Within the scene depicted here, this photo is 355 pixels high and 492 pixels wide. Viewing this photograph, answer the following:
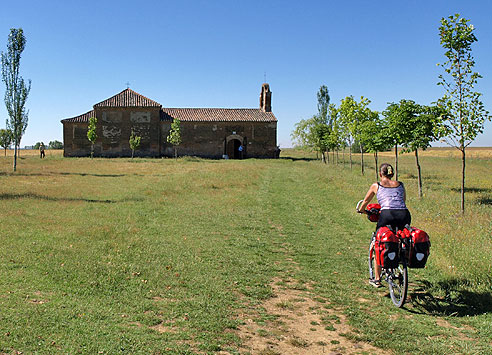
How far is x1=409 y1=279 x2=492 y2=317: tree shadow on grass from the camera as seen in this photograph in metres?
5.60

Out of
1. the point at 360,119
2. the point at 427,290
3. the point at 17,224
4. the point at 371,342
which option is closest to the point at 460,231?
the point at 427,290

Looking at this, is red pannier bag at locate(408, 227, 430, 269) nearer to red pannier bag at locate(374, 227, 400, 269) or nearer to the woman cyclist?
red pannier bag at locate(374, 227, 400, 269)

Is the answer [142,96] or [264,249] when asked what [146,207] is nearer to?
[264,249]

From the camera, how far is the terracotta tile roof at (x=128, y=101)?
5121 cm

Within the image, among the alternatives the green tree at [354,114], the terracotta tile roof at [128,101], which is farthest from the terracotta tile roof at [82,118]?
the green tree at [354,114]

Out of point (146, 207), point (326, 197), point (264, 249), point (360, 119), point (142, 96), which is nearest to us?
point (264, 249)

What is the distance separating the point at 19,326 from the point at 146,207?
9.81m

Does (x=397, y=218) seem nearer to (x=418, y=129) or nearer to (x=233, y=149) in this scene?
(x=418, y=129)

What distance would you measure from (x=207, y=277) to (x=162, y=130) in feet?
156

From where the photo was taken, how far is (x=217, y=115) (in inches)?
2151

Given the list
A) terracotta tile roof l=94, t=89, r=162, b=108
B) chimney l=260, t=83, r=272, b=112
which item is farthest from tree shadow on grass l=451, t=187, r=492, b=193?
terracotta tile roof l=94, t=89, r=162, b=108

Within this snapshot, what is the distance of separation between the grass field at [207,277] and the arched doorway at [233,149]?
132ft

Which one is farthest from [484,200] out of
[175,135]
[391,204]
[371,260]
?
[175,135]

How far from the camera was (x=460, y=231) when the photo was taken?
32.5ft
